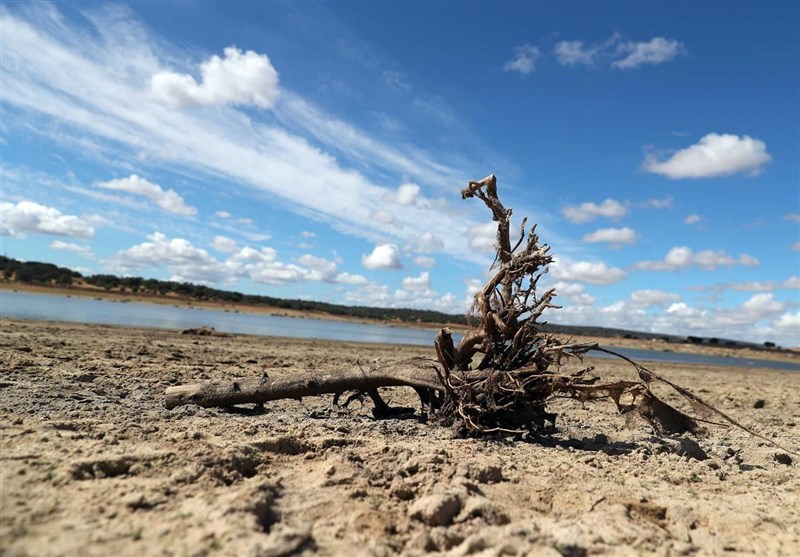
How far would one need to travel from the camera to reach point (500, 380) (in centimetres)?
614

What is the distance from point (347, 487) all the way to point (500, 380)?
8.96ft

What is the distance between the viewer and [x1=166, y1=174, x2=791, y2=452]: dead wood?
6086mm

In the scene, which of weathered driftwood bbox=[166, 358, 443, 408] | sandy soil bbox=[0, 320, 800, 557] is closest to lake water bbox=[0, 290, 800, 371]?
weathered driftwood bbox=[166, 358, 443, 408]

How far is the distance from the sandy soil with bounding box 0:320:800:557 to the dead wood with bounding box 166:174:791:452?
28 centimetres

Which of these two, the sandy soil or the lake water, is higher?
the sandy soil

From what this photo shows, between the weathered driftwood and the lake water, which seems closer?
the weathered driftwood

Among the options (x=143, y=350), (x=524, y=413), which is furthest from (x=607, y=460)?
(x=143, y=350)

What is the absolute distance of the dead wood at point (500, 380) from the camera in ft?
20.0

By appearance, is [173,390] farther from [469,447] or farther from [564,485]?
[564,485]

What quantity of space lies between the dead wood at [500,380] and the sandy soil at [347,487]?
280mm

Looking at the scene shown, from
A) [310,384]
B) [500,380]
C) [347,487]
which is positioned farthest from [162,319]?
[347,487]

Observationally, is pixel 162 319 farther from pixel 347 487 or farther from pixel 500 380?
pixel 347 487

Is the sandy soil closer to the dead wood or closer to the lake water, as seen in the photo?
the dead wood

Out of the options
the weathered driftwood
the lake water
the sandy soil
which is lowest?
the lake water
